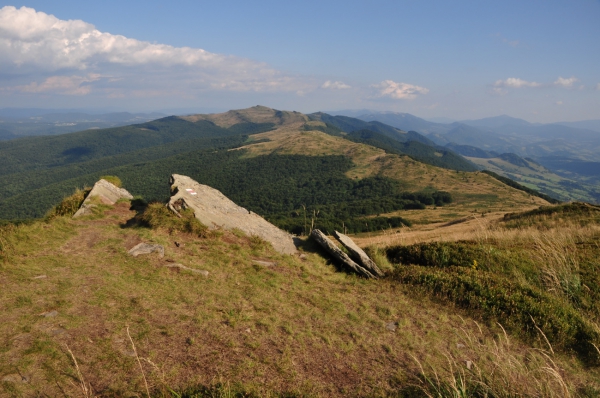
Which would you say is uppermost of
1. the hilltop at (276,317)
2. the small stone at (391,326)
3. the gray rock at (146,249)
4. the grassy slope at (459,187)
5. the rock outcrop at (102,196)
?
the rock outcrop at (102,196)

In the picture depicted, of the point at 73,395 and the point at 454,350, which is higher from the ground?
the point at 73,395

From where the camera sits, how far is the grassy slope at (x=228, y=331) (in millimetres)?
6422

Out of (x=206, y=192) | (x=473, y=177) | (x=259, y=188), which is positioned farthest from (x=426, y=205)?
(x=206, y=192)

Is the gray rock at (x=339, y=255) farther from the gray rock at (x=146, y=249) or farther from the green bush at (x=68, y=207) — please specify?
the green bush at (x=68, y=207)

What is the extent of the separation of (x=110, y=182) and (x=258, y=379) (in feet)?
67.8

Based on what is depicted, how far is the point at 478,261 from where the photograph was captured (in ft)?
43.8

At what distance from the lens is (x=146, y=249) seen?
12539mm

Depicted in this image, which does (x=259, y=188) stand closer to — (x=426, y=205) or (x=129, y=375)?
(x=426, y=205)

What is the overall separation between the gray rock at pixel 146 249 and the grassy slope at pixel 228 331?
26 centimetres

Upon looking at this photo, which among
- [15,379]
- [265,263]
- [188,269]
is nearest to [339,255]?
[265,263]

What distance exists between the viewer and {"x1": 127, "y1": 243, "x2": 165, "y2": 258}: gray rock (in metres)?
12.4

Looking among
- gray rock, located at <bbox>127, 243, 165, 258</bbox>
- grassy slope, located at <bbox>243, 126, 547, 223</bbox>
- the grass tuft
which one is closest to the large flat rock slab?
the grass tuft

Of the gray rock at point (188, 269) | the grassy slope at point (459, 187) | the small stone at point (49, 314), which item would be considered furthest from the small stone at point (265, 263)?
the grassy slope at point (459, 187)

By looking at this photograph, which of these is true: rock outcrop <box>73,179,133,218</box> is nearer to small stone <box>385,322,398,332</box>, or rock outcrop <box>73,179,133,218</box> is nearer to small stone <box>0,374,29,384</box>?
small stone <box>0,374,29,384</box>
